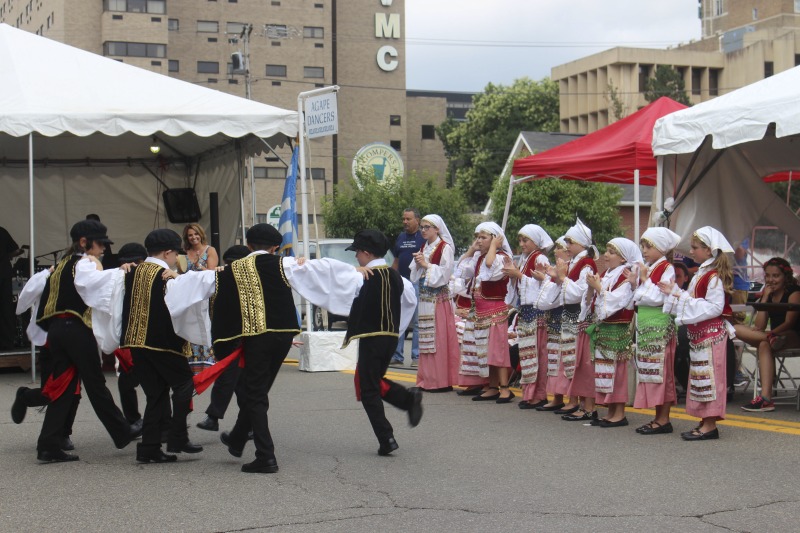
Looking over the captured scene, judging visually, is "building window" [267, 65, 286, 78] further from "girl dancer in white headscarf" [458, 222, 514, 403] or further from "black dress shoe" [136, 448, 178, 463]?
"black dress shoe" [136, 448, 178, 463]

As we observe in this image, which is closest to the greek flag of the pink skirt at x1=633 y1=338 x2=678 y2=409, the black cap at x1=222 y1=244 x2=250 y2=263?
the black cap at x1=222 y1=244 x2=250 y2=263

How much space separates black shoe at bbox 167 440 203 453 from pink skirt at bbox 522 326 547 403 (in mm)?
3529

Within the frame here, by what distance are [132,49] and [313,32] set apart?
11923 mm

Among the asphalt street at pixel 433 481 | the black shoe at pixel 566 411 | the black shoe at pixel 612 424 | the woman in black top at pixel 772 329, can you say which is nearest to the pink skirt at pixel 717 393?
the asphalt street at pixel 433 481

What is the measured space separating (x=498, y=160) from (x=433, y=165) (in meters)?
12.6

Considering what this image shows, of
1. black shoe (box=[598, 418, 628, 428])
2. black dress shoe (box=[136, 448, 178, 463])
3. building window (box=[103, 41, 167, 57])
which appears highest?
building window (box=[103, 41, 167, 57])

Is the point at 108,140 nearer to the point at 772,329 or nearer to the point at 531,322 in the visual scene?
the point at 531,322

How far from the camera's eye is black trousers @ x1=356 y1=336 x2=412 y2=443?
7.96 metres

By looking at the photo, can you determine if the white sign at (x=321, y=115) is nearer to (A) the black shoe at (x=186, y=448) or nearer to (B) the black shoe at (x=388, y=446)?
(A) the black shoe at (x=186, y=448)

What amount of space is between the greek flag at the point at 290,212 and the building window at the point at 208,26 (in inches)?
2080

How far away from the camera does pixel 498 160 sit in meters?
63.1

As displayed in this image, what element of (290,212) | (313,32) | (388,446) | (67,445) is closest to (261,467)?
(388,446)

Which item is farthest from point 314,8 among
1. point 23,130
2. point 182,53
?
point 23,130

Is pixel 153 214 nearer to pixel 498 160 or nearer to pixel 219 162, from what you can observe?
pixel 219 162
